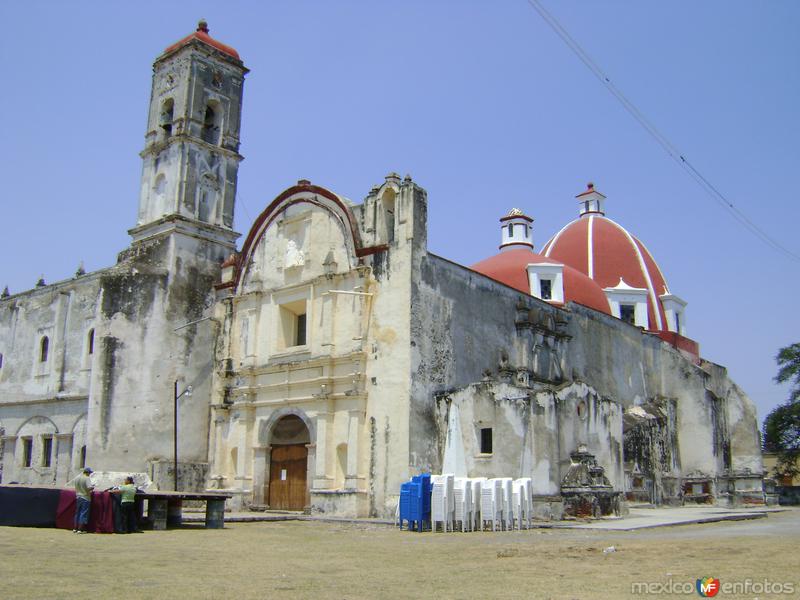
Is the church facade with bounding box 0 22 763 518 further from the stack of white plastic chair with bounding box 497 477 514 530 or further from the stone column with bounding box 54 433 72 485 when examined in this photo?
the stack of white plastic chair with bounding box 497 477 514 530

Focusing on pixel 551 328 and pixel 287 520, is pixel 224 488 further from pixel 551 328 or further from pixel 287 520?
pixel 551 328

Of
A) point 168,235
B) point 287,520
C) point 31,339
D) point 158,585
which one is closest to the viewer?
point 158,585

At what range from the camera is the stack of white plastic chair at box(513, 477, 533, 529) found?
16047 mm

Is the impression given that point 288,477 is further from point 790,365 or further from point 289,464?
point 790,365

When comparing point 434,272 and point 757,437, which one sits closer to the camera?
point 434,272

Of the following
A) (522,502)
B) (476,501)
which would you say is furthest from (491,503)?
(522,502)

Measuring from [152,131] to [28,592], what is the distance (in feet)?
70.7

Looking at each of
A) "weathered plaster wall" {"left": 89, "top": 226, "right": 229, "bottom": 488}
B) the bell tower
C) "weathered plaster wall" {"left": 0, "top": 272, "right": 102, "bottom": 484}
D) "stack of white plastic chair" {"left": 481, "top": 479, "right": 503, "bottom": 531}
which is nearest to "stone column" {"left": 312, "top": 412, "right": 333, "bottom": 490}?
"weathered plaster wall" {"left": 89, "top": 226, "right": 229, "bottom": 488}

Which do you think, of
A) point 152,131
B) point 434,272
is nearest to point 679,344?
point 434,272

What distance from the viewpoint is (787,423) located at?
35344 mm

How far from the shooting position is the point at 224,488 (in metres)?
22.1

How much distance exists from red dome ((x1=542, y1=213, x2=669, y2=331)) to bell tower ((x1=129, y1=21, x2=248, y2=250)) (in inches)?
645

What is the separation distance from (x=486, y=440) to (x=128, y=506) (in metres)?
8.62

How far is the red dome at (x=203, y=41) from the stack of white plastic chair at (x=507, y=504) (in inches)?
702
